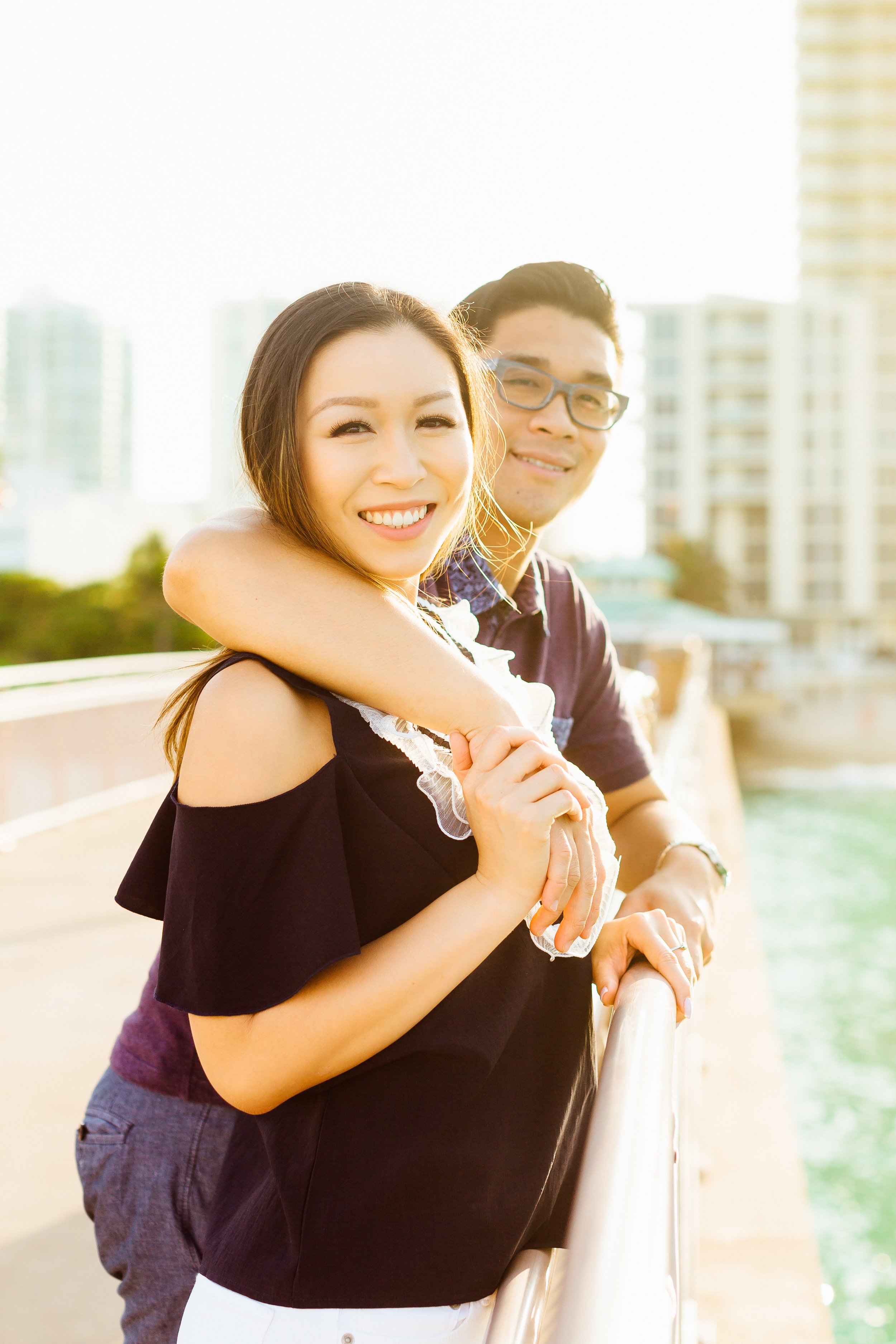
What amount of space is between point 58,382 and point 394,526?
444 feet

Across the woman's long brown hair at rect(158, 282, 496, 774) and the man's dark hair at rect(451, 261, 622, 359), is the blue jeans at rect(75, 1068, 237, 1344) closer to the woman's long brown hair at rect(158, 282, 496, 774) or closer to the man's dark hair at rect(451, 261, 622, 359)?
the woman's long brown hair at rect(158, 282, 496, 774)

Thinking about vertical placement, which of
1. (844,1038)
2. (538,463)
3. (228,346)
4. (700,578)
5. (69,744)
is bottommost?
(844,1038)

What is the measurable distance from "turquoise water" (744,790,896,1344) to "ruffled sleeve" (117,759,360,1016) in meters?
5.39

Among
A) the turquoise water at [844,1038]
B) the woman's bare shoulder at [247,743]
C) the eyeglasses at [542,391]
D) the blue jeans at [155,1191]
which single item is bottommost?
the turquoise water at [844,1038]

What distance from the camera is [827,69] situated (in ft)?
244

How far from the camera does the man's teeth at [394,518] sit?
119 cm

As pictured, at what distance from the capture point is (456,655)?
3.90 ft

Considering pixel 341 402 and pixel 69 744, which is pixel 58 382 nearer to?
pixel 69 744

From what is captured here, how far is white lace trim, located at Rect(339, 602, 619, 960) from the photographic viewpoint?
1.09 m

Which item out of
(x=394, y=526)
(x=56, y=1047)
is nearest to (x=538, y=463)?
(x=394, y=526)

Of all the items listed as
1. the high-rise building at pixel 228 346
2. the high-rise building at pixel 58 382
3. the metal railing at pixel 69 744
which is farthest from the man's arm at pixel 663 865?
the high-rise building at pixel 58 382

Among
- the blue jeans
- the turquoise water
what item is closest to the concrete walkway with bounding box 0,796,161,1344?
the blue jeans

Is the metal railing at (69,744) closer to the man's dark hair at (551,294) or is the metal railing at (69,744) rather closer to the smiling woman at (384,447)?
the man's dark hair at (551,294)

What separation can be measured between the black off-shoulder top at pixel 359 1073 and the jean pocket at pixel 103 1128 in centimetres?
46
